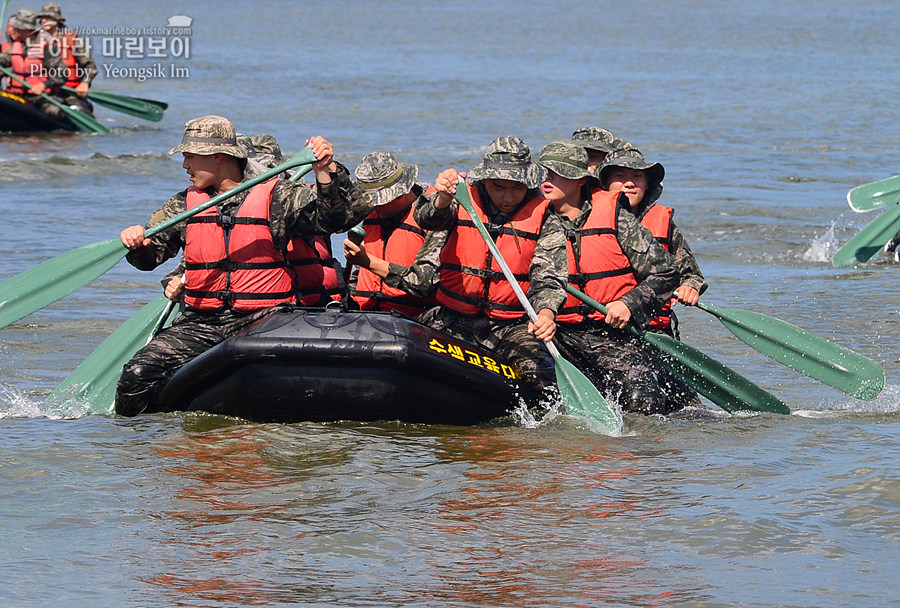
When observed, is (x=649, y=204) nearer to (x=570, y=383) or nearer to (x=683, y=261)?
(x=683, y=261)

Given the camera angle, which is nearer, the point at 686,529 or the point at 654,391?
the point at 686,529

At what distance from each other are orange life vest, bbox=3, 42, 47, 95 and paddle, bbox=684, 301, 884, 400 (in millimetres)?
13929

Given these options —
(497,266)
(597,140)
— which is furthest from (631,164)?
(497,266)

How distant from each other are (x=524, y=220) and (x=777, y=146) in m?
13.9

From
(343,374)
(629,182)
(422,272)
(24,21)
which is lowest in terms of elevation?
(343,374)

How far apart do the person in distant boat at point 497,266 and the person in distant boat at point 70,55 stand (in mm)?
13883

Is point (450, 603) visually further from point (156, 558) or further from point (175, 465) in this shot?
point (175, 465)

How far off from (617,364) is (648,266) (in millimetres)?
524

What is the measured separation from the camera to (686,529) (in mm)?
5543

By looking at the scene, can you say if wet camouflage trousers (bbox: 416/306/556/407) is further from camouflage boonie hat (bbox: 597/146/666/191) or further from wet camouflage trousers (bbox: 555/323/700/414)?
camouflage boonie hat (bbox: 597/146/666/191)

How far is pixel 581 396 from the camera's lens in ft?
22.3

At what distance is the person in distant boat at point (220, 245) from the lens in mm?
6672

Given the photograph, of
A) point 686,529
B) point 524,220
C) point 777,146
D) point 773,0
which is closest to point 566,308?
point 524,220

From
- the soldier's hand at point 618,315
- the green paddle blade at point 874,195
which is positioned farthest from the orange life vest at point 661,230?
the green paddle blade at point 874,195
